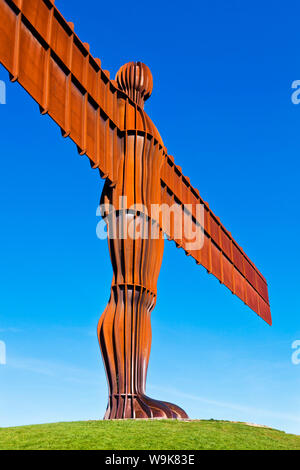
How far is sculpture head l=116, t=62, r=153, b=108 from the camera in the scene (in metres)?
15.3

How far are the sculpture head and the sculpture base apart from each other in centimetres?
751

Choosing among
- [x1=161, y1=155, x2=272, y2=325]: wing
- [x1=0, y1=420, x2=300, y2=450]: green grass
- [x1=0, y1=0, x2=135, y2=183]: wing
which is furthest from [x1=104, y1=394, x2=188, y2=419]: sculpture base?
[x1=0, y1=0, x2=135, y2=183]: wing

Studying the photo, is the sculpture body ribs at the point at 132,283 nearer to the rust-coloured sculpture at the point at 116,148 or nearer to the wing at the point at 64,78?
the rust-coloured sculpture at the point at 116,148

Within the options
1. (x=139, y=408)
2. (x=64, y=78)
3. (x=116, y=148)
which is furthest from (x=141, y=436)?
(x=64, y=78)

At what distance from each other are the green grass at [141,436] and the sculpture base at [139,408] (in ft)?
1.93

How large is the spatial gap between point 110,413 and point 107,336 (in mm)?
1646

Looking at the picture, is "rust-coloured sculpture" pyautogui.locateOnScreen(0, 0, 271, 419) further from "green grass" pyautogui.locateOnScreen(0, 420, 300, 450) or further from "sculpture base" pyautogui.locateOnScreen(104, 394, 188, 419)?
"green grass" pyautogui.locateOnScreen(0, 420, 300, 450)

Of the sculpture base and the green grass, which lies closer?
the green grass

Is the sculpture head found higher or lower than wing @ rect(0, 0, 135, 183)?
higher

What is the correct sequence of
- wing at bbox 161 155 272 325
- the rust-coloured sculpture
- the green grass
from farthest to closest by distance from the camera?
wing at bbox 161 155 272 325, the rust-coloured sculpture, the green grass

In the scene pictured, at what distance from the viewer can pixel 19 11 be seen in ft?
36.1

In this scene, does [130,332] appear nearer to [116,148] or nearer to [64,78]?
[116,148]
